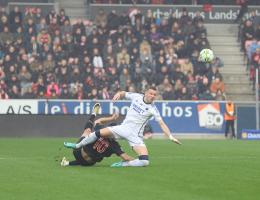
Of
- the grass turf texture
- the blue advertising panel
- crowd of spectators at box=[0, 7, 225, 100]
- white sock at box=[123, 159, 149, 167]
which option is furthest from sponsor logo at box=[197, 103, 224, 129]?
white sock at box=[123, 159, 149, 167]

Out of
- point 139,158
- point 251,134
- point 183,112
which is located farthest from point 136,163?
point 183,112

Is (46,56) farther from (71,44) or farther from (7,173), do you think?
(7,173)

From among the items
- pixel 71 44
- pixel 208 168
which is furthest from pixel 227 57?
pixel 208 168

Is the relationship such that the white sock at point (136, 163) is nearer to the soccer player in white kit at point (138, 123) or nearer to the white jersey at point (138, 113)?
the soccer player in white kit at point (138, 123)

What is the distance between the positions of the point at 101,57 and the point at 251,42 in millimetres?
7646

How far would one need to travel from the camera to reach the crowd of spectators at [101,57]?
1369 inches

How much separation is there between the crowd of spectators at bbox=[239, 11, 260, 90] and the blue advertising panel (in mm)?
4022

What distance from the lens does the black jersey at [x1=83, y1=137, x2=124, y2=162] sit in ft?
53.5

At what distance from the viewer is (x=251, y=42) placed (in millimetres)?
39562

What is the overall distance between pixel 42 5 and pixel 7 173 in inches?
1069

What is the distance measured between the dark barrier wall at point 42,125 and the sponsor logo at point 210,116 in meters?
5.60

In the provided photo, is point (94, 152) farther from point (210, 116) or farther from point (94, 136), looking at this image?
point (210, 116)

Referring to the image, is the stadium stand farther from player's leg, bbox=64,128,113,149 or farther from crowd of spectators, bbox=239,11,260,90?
player's leg, bbox=64,128,113,149

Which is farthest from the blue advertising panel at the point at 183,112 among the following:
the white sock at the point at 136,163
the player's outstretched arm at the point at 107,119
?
the white sock at the point at 136,163
